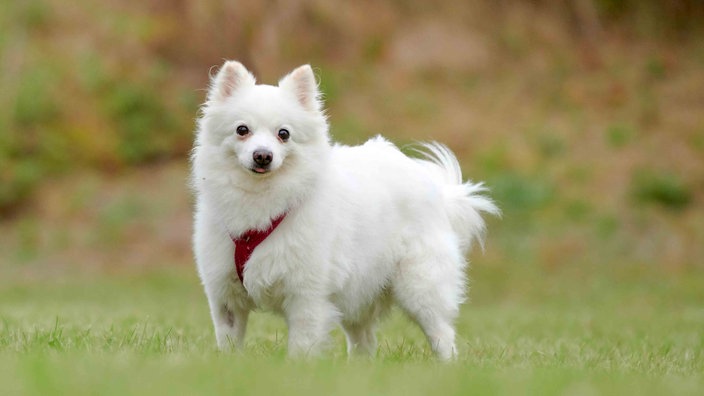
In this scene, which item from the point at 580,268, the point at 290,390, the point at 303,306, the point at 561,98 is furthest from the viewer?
the point at 561,98

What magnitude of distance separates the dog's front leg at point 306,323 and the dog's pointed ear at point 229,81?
1281mm

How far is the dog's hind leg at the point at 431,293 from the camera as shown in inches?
272

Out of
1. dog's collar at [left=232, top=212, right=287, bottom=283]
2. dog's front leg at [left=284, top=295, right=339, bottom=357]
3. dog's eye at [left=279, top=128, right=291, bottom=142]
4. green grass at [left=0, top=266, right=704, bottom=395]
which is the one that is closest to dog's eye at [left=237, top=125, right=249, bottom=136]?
dog's eye at [left=279, top=128, right=291, bottom=142]

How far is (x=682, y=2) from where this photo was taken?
70.9ft

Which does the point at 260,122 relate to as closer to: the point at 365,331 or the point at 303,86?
the point at 303,86

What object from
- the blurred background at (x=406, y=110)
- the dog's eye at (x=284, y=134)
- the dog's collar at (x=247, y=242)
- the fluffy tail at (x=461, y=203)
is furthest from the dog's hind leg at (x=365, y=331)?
the blurred background at (x=406, y=110)

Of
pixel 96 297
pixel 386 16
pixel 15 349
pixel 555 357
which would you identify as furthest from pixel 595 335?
pixel 386 16

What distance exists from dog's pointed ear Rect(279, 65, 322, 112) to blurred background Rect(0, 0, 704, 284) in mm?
10917

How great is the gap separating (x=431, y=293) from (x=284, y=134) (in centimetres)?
148

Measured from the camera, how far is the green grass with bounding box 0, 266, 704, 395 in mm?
4273

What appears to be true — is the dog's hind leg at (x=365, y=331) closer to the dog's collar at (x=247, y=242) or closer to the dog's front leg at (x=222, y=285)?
the dog's front leg at (x=222, y=285)

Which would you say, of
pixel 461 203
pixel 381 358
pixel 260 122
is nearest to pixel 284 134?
pixel 260 122

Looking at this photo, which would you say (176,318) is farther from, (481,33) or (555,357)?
(481,33)

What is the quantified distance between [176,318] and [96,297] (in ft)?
21.8
